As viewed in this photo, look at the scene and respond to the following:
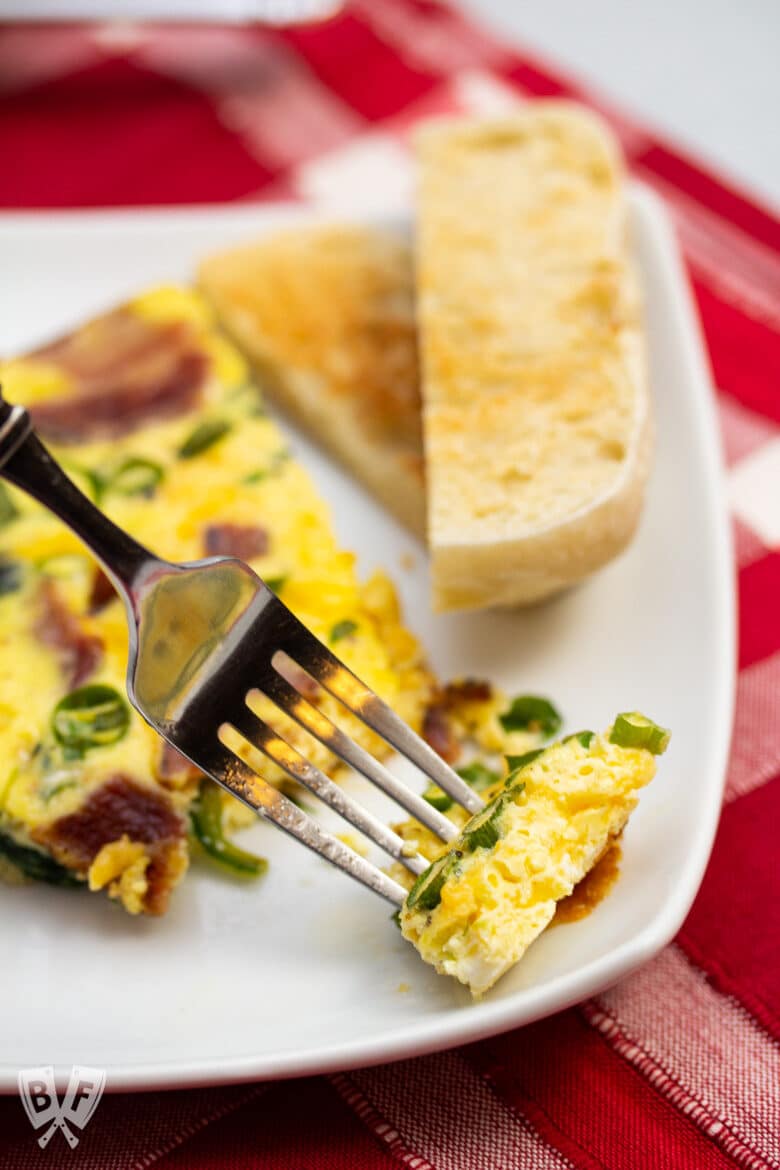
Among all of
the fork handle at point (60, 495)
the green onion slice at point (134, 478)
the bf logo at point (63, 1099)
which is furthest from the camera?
the green onion slice at point (134, 478)

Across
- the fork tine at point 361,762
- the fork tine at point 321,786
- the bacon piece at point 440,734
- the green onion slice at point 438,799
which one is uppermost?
the fork tine at point 361,762

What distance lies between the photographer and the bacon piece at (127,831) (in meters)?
2.67

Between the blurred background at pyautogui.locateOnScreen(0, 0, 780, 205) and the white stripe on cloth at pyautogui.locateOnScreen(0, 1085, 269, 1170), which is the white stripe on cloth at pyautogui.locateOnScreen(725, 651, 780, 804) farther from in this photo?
the blurred background at pyautogui.locateOnScreen(0, 0, 780, 205)

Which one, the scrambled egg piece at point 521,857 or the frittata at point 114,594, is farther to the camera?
the frittata at point 114,594

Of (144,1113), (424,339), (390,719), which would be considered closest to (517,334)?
(424,339)

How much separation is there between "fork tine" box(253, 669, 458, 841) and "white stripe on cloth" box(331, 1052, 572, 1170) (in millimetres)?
473

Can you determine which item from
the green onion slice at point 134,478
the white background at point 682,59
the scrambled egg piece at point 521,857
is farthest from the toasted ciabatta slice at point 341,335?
the white background at point 682,59

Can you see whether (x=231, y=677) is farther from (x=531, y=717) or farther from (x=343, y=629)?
(x=531, y=717)

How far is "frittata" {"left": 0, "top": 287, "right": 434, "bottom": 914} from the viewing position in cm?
271

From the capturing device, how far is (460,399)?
11.2 feet

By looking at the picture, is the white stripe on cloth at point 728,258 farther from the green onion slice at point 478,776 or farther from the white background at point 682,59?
the green onion slice at point 478,776

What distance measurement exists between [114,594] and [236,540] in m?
0.37

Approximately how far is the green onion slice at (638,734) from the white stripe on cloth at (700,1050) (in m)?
0.59

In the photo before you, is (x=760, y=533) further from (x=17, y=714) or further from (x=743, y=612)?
Answer: (x=17, y=714)
